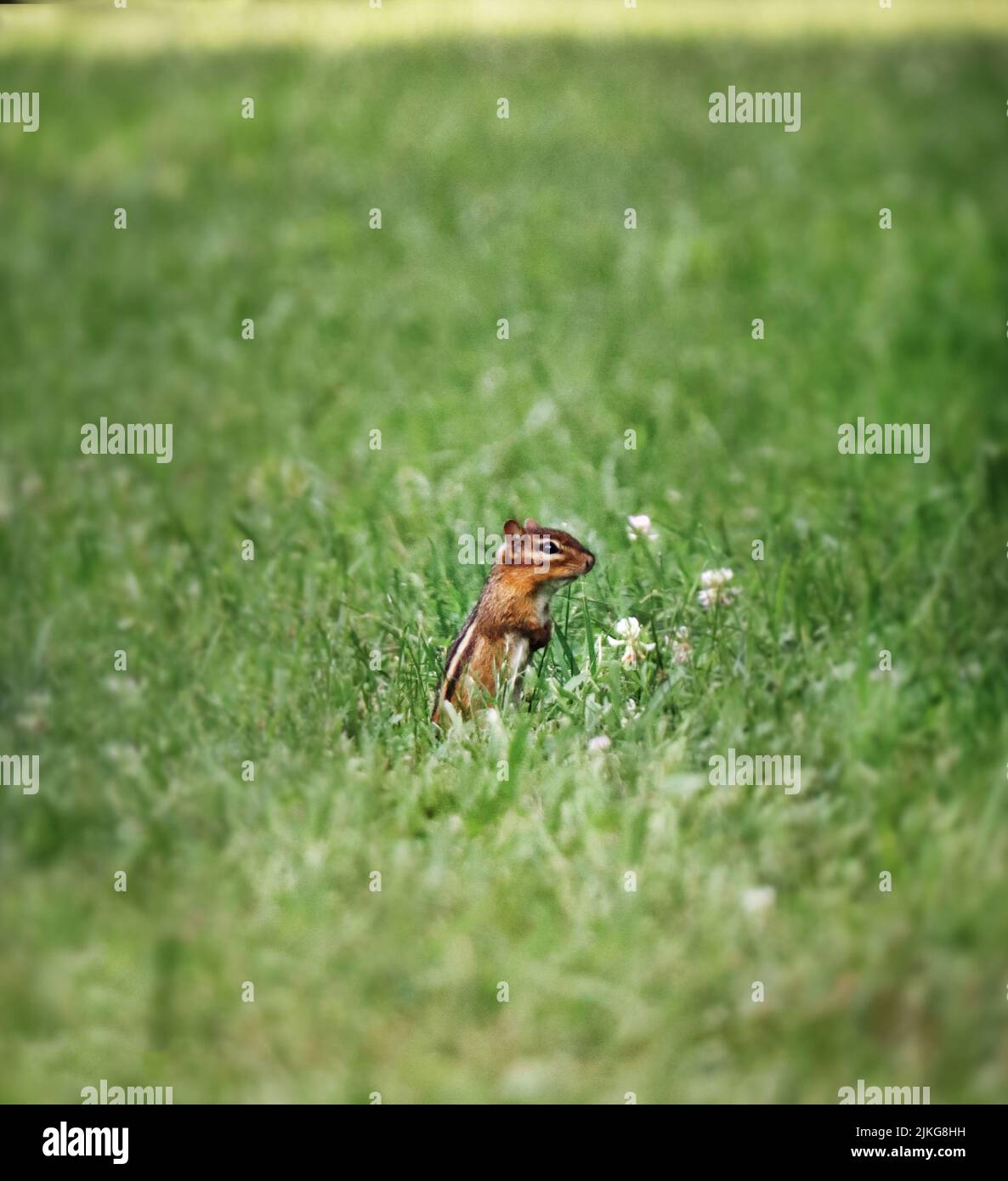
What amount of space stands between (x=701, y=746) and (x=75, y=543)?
277 centimetres

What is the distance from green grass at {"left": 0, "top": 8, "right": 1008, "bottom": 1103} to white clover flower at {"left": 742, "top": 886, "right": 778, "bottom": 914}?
2 centimetres

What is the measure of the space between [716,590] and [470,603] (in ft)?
2.44

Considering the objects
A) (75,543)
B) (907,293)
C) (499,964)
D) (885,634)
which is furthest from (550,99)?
(499,964)

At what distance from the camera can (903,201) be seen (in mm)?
9867

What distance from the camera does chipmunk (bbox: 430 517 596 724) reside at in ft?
14.5

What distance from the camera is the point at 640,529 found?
16.4ft
